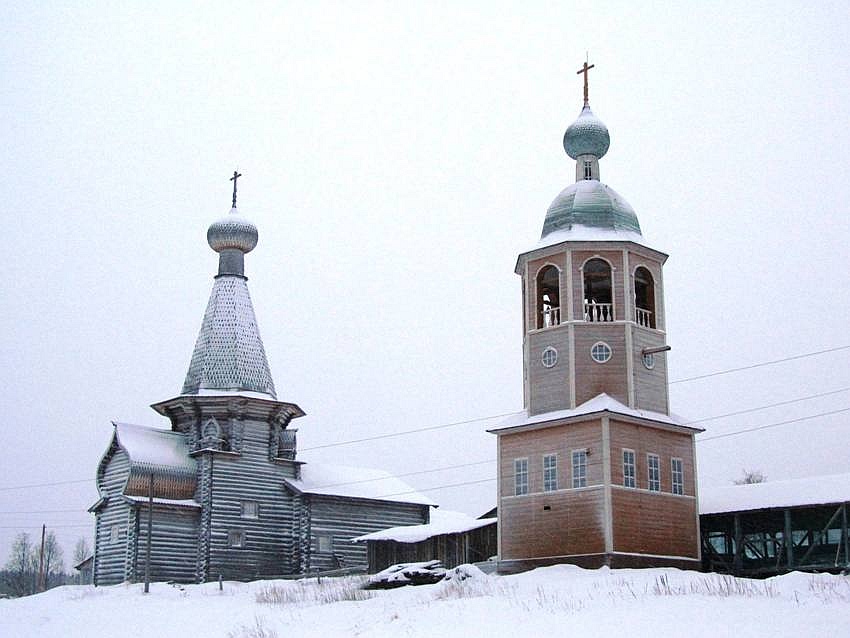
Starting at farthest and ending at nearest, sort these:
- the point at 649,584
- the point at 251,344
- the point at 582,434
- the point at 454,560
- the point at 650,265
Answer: the point at 251,344, the point at 454,560, the point at 650,265, the point at 582,434, the point at 649,584

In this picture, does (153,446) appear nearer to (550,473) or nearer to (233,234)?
(233,234)

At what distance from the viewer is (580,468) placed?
102 feet

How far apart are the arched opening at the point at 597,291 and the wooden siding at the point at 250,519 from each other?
52.6 ft

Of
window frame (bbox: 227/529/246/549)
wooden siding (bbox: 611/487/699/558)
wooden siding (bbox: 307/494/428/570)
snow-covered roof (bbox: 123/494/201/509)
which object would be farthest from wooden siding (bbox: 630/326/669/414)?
snow-covered roof (bbox: 123/494/201/509)

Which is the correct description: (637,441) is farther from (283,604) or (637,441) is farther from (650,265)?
(283,604)

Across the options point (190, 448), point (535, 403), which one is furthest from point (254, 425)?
point (535, 403)

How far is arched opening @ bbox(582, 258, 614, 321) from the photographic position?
108 feet

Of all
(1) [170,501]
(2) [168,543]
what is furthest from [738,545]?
(1) [170,501]

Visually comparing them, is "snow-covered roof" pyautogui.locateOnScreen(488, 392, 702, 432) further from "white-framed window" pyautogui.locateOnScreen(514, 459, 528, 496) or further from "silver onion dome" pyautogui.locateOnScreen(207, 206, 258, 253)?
"silver onion dome" pyautogui.locateOnScreen(207, 206, 258, 253)

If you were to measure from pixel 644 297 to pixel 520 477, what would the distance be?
6790mm

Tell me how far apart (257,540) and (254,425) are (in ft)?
14.7

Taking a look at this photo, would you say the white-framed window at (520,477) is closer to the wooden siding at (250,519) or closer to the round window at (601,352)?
the round window at (601,352)

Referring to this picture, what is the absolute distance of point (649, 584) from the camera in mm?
24719

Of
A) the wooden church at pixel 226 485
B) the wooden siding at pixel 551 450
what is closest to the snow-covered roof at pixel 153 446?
the wooden church at pixel 226 485
